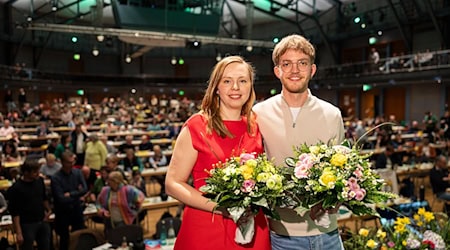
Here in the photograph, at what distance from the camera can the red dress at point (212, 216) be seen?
1941 millimetres

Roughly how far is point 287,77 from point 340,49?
24.7 m

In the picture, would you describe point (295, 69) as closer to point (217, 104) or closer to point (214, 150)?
point (217, 104)

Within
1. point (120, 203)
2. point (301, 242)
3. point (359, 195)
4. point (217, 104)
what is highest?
point (217, 104)

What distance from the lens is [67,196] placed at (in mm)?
5855

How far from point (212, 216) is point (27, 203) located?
398 cm

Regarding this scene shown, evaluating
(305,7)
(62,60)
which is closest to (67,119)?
(62,60)

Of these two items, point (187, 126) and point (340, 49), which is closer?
point (187, 126)

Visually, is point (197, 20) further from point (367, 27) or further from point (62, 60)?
point (62, 60)

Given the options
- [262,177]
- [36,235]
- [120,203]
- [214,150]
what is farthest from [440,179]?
[262,177]

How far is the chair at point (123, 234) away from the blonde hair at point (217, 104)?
315 centimetres

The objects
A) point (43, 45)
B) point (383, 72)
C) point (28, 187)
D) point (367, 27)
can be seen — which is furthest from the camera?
point (43, 45)

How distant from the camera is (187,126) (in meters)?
2.01

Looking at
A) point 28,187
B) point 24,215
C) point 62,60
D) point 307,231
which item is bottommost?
point 24,215

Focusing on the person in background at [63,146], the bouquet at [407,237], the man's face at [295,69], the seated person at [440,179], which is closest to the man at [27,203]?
the bouquet at [407,237]
